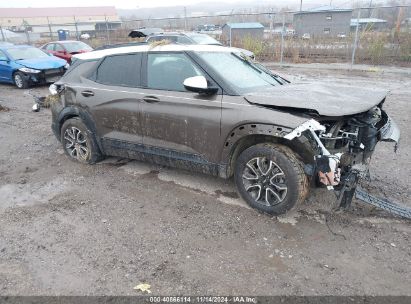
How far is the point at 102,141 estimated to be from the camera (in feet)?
17.0

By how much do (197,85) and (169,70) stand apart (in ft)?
2.43

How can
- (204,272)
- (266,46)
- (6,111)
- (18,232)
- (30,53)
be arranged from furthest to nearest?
(266,46) < (30,53) < (6,111) < (18,232) < (204,272)

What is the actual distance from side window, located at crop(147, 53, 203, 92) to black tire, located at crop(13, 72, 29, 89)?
9.80 meters

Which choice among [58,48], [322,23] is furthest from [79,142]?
[322,23]

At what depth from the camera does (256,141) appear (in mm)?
3941

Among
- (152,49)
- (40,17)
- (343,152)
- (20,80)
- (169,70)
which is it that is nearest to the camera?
(343,152)

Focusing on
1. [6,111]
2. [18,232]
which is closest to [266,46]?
[6,111]

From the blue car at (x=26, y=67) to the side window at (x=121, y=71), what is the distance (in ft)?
28.0

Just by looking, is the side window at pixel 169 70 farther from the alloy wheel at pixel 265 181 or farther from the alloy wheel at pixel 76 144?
the alloy wheel at pixel 76 144

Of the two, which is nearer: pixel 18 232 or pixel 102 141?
pixel 18 232

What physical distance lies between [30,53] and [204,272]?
1300 cm

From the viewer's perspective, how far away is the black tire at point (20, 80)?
12532 millimetres

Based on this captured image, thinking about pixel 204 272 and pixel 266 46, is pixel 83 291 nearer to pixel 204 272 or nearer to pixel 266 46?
pixel 204 272

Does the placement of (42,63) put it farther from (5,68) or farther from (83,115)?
(83,115)
